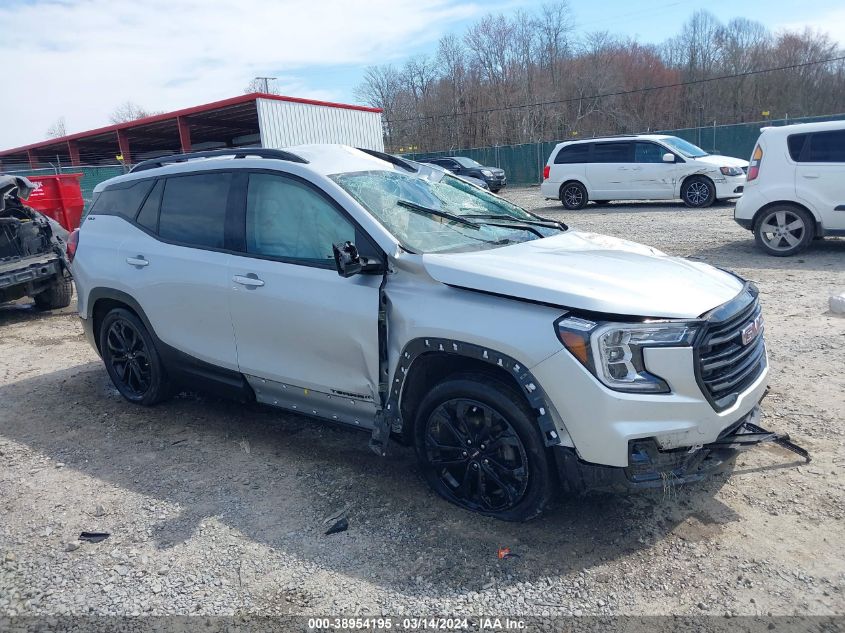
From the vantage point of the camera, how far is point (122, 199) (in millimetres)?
5277

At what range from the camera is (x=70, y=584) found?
3160 millimetres

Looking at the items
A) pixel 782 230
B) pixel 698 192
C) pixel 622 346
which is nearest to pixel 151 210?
pixel 622 346

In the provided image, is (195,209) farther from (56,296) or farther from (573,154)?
(573,154)

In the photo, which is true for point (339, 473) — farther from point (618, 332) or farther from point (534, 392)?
point (618, 332)

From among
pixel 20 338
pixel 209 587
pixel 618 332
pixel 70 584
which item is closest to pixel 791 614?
pixel 618 332

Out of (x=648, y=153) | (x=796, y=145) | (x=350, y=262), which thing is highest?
(x=796, y=145)

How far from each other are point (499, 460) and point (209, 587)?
58.1 inches

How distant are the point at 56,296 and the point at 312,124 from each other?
61.1 feet

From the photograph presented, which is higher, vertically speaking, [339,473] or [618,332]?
[618,332]

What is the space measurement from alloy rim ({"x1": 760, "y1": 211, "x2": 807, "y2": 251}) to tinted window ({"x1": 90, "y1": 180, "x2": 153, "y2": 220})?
8.53 metres

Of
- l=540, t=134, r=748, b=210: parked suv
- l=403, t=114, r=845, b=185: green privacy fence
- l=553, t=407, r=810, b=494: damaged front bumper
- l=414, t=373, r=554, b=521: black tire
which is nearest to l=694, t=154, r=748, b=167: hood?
l=540, t=134, r=748, b=210: parked suv

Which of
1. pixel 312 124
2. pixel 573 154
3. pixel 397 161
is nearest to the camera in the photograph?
pixel 397 161

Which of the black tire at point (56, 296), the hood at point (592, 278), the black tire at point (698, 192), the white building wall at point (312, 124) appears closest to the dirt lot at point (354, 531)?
the hood at point (592, 278)

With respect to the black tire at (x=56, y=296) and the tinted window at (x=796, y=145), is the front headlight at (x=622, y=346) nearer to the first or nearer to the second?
the tinted window at (x=796, y=145)
